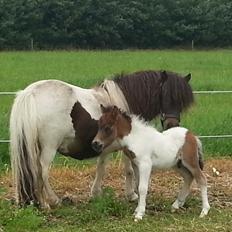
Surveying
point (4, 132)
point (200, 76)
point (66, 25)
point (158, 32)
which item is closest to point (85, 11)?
point (66, 25)

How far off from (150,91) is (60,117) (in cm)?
110

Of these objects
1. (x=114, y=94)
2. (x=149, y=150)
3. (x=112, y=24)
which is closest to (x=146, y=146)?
(x=149, y=150)

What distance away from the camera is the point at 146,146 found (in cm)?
640

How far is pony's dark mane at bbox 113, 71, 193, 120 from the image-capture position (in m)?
7.09

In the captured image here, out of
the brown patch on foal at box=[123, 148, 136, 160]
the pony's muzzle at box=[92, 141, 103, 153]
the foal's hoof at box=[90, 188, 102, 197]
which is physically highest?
the pony's muzzle at box=[92, 141, 103, 153]

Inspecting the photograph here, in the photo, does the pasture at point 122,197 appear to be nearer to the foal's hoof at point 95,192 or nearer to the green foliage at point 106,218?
the green foliage at point 106,218

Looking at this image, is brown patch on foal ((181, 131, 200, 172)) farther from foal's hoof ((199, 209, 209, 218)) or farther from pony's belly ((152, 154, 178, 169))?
foal's hoof ((199, 209, 209, 218))

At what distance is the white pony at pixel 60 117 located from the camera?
6.45 m

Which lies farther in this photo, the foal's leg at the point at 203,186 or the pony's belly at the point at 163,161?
the foal's leg at the point at 203,186

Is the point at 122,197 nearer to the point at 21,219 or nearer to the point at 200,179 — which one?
the point at 200,179

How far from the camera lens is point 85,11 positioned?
4278 centimetres

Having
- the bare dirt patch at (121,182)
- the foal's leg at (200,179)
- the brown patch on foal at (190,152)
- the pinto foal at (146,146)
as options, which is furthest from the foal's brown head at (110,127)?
the bare dirt patch at (121,182)

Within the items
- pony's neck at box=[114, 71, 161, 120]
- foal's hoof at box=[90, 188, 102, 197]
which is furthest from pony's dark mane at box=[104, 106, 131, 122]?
foal's hoof at box=[90, 188, 102, 197]

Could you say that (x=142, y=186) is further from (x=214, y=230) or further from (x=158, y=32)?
(x=158, y=32)
